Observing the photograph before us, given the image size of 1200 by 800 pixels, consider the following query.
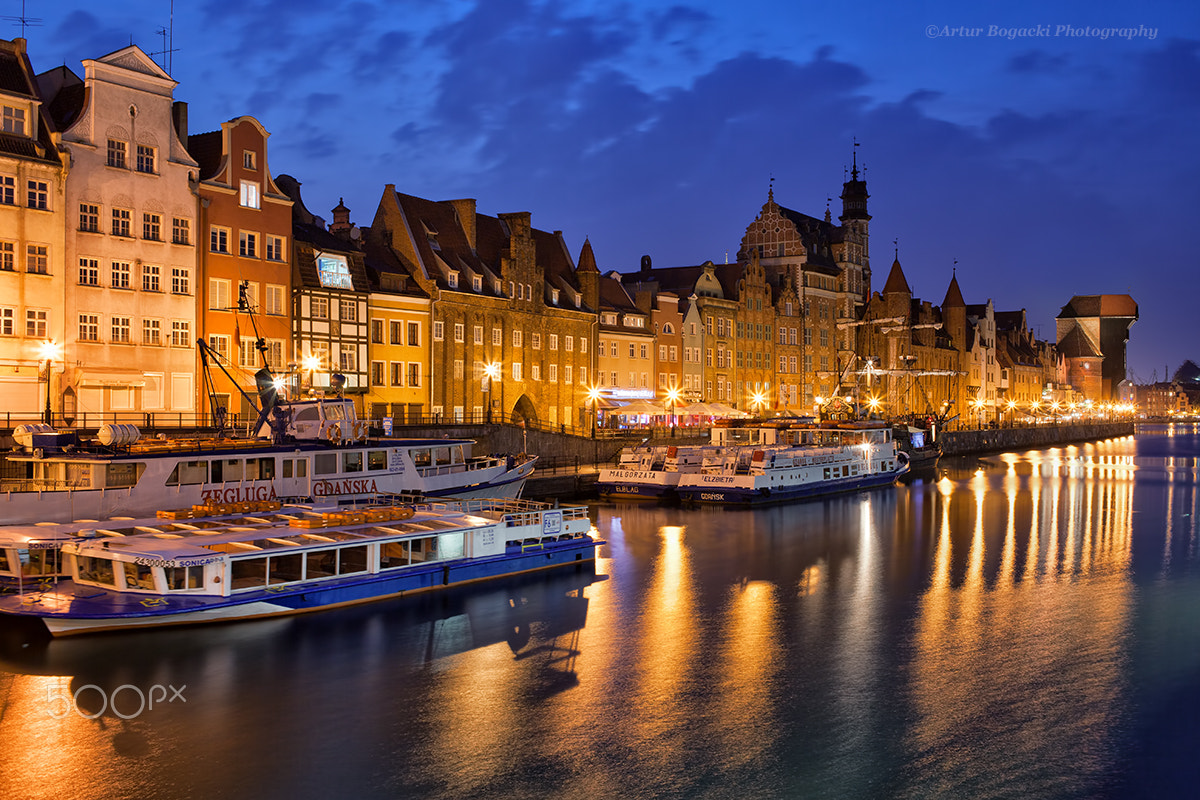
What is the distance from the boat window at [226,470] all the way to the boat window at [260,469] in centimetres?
41

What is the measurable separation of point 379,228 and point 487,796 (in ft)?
188

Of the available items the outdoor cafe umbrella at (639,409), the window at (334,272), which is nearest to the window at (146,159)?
the window at (334,272)

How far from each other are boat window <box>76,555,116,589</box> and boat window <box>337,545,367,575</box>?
6.50 metres

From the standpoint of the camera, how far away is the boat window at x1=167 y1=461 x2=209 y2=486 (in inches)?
1481

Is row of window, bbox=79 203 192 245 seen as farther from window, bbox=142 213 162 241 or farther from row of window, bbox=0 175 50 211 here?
row of window, bbox=0 175 50 211

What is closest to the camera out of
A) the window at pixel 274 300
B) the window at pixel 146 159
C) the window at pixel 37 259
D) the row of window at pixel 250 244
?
the window at pixel 37 259

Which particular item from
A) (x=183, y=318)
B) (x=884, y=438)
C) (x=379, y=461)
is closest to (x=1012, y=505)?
(x=884, y=438)

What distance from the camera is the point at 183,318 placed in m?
53.9

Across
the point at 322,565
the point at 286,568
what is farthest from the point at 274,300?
the point at 286,568

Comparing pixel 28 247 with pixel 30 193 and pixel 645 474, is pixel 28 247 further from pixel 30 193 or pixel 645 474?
pixel 645 474

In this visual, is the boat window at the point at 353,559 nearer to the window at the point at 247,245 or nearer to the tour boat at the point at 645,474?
the window at the point at 247,245

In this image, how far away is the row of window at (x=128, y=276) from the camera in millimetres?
50062

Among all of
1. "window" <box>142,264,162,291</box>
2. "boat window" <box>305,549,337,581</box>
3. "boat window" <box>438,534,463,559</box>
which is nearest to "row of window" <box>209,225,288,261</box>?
"window" <box>142,264,162,291</box>

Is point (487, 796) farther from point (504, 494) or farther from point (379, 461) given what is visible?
point (504, 494)
